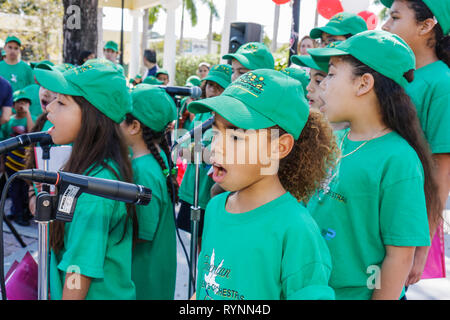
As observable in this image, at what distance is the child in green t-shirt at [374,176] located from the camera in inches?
67.0

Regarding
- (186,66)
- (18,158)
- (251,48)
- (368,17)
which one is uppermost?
(368,17)

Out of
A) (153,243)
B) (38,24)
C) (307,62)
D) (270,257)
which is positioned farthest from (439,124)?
(38,24)

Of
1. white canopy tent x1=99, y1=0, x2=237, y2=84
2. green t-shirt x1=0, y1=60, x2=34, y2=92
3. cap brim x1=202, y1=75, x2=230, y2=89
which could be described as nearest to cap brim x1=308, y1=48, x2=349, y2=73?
cap brim x1=202, y1=75, x2=230, y2=89

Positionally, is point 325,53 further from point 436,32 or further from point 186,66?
point 186,66

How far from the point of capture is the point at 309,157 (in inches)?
62.7

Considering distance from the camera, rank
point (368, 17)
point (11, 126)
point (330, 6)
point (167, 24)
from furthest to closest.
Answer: point (167, 24) → point (368, 17) → point (330, 6) → point (11, 126)

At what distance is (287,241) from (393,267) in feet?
2.03

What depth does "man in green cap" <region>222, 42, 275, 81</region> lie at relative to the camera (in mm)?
3332

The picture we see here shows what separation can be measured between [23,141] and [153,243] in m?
0.88

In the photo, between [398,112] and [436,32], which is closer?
[398,112]

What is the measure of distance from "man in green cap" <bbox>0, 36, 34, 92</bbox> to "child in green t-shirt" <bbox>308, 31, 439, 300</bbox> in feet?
→ 20.4

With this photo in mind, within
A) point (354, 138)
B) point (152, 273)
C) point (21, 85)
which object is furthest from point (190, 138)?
point (21, 85)

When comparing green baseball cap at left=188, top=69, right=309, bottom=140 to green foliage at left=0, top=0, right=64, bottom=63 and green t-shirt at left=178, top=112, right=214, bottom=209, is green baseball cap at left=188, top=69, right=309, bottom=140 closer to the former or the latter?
green t-shirt at left=178, top=112, right=214, bottom=209
